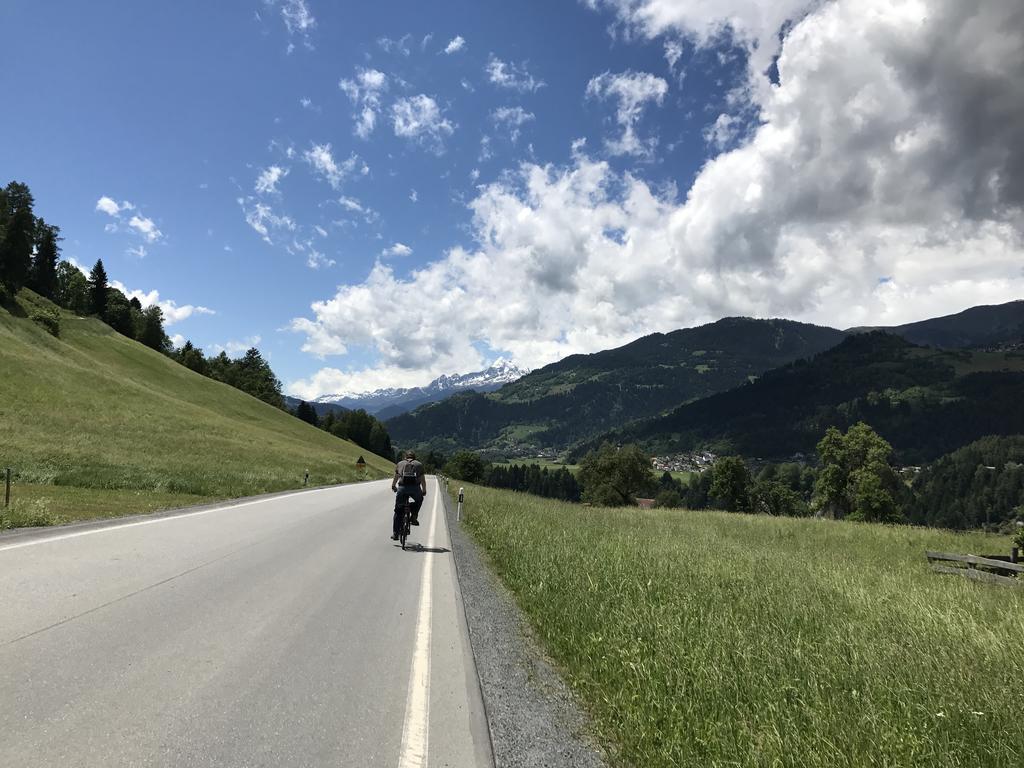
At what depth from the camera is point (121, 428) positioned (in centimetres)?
4078

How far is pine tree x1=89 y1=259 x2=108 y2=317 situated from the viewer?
102688 millimetres

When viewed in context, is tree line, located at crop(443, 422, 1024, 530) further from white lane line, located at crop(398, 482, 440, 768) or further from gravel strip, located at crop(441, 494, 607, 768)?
white lane line, located at crop(398, 482, 440, 768)

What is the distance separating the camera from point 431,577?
10.3 meters

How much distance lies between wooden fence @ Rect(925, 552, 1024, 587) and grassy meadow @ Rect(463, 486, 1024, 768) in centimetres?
55

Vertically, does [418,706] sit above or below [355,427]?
below

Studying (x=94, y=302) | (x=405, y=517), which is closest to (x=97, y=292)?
(x=94, y=302)

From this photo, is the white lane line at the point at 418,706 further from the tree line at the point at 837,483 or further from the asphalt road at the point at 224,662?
the tree line at the point at 837,483

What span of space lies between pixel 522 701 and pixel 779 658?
2.48 meters

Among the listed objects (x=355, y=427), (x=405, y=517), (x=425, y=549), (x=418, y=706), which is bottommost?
(x=425, y=549)

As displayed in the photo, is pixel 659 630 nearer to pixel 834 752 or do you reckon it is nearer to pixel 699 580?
pixel 834 752

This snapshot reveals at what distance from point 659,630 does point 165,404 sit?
6111 centimetres

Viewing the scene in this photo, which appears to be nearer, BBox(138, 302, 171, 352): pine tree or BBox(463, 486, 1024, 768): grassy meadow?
BBox(463, 486, 1024, 768): grassy meadow

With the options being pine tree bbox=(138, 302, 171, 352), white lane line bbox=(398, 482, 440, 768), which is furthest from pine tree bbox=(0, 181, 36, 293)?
white lane line bbox=(398, 482, 440, 768)

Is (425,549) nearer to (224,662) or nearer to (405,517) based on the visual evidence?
(405,517)
